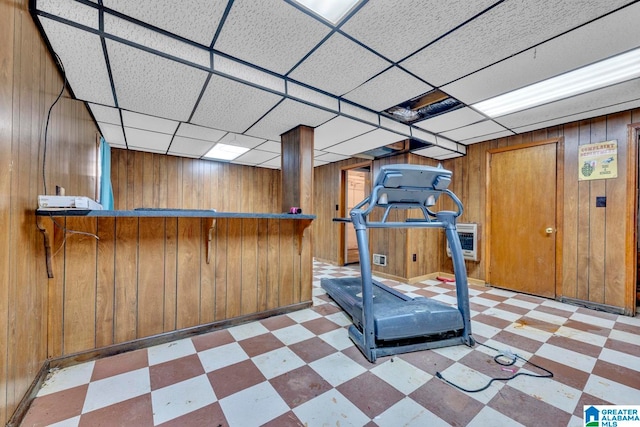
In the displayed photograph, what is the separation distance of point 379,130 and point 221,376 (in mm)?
3057

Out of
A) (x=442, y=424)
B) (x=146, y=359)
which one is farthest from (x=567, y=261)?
(x=146, y=359)

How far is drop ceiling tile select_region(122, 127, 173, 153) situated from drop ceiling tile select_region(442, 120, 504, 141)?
4.20 metres

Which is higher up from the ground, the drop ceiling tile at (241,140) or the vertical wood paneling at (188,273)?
the drop ceiling tile at (241,140)

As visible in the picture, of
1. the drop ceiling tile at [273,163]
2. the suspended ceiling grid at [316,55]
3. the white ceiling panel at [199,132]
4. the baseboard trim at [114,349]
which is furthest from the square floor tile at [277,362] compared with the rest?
the drop ceiling tile at [273,163]

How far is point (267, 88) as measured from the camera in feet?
7.49

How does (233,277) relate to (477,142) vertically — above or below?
below

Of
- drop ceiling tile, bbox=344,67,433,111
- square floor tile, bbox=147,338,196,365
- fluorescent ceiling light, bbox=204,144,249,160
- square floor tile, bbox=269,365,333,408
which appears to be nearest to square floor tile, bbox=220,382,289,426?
square floor tile, bbox=269,365,333,408

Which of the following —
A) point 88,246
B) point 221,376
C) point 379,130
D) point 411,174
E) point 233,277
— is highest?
point 379,130

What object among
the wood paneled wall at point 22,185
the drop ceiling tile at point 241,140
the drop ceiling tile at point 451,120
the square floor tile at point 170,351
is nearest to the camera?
the wood paneled wall at point 22,185

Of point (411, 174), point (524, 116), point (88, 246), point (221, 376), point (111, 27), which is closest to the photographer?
point (111, 27)

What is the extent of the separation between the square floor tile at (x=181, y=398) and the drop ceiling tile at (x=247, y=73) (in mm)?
2284

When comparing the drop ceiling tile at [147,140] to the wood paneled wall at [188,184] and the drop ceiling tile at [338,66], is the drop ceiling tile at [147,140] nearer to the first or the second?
the wood paneled wall at [188,184]

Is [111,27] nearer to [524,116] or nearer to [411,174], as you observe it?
[411,174]

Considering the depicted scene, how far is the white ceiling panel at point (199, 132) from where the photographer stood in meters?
3.37
